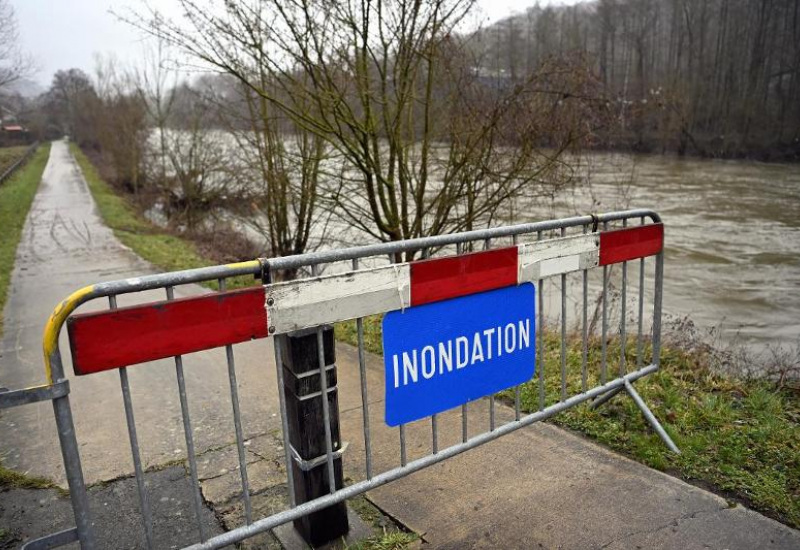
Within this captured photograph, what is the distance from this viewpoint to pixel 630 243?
3564mm

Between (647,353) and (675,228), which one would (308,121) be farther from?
(675,228)

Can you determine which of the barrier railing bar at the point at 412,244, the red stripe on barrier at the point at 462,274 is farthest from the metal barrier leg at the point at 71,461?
the red stripe on barrier at the point at 462,274

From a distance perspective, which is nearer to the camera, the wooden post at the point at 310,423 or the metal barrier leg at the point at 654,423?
the wooden post at the point at 310,423

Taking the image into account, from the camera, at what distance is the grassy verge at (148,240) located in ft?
35.6

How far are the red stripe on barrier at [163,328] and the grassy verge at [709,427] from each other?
7.88 feet

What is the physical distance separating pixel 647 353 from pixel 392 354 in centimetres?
362

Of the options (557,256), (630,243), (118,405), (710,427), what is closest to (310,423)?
(557,256)

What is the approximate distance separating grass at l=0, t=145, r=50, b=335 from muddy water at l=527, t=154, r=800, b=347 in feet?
29.7

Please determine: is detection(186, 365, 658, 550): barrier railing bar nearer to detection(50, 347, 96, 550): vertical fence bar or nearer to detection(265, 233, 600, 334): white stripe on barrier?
detection(50, 347, 96, 550): vertical fence bar

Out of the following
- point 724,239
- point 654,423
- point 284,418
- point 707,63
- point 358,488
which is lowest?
point 724,239

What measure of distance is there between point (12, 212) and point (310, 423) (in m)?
21.1

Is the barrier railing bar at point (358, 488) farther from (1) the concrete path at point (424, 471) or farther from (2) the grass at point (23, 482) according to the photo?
(2) the grass at point (23, 482)

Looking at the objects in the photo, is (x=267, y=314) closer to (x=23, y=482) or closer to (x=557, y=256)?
(x=557, y=256)

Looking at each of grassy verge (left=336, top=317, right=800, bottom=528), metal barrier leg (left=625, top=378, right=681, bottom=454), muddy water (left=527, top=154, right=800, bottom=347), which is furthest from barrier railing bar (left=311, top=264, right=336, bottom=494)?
muddy water (left=527, top=154, right=800, bottom=347)
